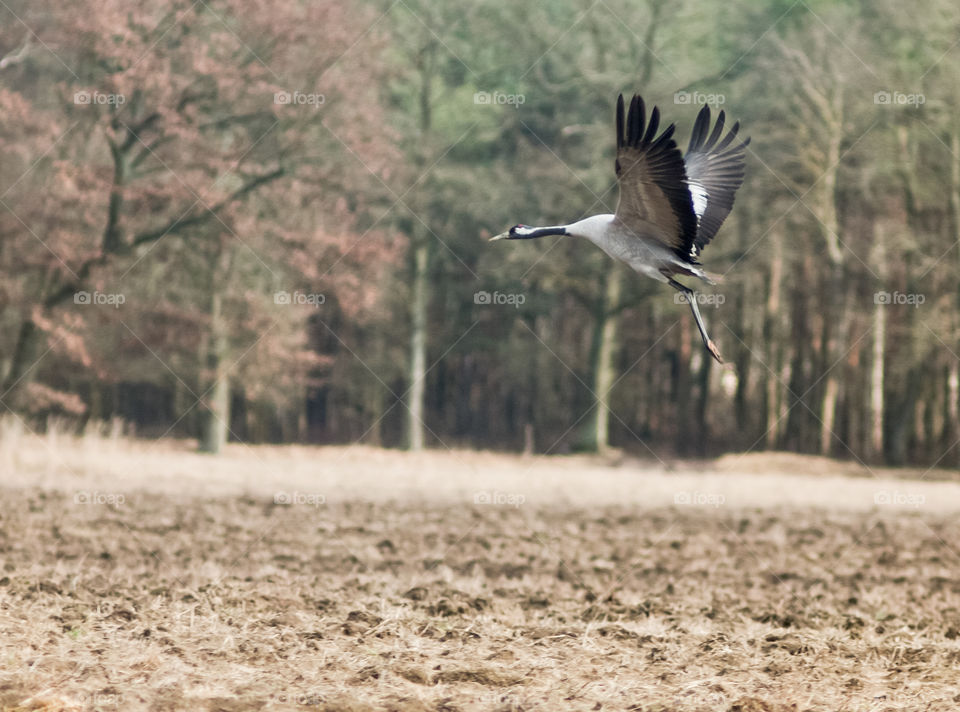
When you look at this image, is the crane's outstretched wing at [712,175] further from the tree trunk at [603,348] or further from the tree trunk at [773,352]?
the tree trunk at [773,352]

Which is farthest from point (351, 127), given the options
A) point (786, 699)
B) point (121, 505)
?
point (786, 699)

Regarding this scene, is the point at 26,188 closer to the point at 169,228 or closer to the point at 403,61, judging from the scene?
the point at 169,228

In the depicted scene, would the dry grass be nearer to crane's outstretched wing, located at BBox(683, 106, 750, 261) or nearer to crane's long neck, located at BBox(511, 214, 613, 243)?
crane's long neck, located at BBox(511, 214, 613, 243)

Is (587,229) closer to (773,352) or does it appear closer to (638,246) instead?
(638,246)

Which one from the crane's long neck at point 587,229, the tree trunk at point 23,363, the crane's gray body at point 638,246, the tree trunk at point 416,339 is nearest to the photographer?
the crane's long neck at point 587,229

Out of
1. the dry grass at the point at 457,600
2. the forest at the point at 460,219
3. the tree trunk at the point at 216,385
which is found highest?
the forest at the point at 460,219

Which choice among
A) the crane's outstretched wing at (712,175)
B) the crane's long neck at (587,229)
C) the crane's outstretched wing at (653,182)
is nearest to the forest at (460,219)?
the crane's outstretched wing at (712,175)

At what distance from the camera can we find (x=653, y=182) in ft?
19.3

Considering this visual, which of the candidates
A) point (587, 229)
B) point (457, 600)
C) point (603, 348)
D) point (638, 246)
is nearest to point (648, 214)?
point (638, 246)

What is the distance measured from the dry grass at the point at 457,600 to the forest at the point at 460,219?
19.4ft

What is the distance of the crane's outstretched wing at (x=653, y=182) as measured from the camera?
5.80 m

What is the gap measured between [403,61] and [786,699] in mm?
27131

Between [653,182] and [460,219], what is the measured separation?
86.8 feet

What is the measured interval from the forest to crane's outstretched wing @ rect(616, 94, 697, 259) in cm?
1602
